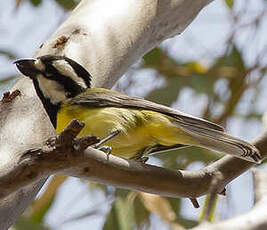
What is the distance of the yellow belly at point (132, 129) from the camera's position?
2.30 m

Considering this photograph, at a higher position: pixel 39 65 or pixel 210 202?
pixel 210 202

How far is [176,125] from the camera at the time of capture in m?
2.29

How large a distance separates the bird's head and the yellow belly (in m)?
0.14

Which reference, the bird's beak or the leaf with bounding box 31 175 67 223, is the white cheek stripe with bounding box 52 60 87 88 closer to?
the bird's beak

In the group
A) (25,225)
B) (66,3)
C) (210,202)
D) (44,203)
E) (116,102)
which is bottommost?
(44,203)

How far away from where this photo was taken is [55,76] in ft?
8.98

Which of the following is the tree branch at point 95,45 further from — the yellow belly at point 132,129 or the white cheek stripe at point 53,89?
the white cheek stripe at point 53,89

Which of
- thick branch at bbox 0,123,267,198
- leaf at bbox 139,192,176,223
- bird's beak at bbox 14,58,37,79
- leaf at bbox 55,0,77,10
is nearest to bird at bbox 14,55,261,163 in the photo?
bird's beak at bbox 14,58,37,79

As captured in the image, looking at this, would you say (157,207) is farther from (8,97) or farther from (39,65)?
(8,97)

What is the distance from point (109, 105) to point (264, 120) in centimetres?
60

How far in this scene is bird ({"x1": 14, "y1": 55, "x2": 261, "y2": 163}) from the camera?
7.18ft

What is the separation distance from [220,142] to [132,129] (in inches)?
14.2

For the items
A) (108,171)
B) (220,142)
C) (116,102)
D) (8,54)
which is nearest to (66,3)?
(8,54)

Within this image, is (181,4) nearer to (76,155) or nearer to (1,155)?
(1,155)
